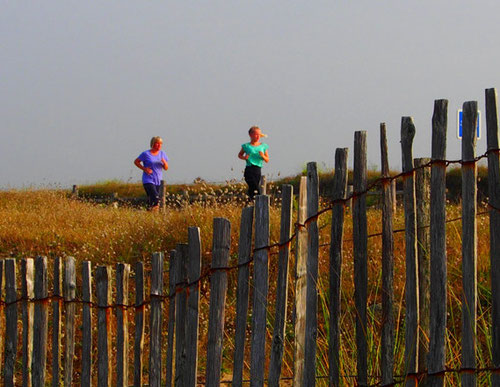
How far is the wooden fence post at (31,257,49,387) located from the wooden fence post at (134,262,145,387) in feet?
3.05

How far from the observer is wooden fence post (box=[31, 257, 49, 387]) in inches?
180

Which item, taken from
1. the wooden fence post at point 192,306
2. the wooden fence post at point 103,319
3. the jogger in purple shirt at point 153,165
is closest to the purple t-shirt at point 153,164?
the jogger in purple shirt at point 153,165

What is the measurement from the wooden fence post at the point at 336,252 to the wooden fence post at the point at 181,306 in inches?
34.7

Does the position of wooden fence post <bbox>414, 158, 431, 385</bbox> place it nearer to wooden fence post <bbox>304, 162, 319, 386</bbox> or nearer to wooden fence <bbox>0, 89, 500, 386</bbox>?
wooden fence <bbox>0, 89, 500, 386</bbox>

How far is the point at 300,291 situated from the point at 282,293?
0.08 m

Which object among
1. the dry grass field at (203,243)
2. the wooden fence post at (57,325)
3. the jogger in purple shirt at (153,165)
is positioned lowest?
the wooden fence post at (57,325)

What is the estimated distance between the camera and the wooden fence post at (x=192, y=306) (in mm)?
3453

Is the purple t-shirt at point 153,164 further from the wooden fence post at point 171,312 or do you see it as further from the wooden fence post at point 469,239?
the wooden fence post at point 469,239

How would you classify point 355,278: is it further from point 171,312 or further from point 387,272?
point 171,312

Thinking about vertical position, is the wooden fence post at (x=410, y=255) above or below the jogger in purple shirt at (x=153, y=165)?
below

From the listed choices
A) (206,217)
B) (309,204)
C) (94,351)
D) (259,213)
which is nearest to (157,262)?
(259,213)

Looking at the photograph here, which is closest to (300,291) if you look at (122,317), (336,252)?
(336,252)

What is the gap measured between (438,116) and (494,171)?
29cm

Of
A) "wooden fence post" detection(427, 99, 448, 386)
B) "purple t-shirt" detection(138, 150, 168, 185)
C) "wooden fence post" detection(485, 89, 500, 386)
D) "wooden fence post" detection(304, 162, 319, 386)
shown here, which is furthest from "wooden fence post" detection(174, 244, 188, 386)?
"purple t-shirt" detection(138, 150, 168, 185)
